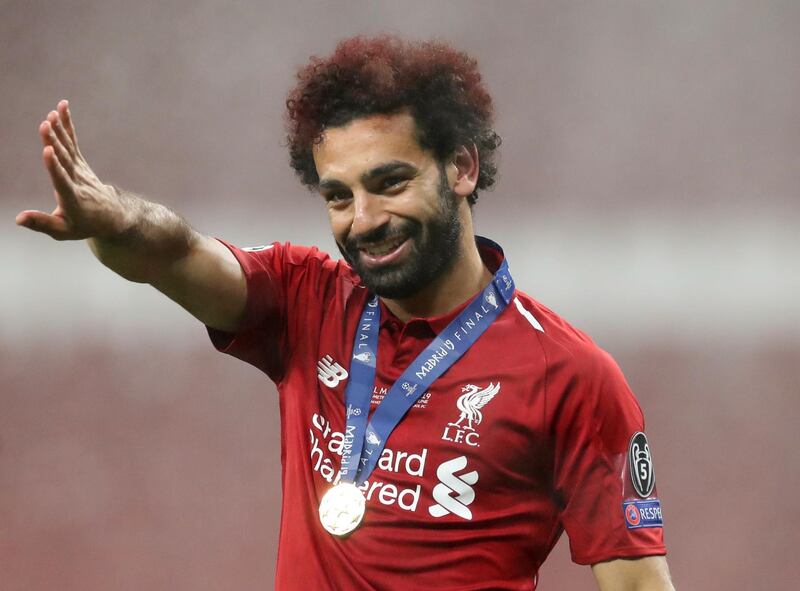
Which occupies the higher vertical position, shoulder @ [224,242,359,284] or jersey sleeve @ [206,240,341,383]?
shoulder @ [224,242,359,284]

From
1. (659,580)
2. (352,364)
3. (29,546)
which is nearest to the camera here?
(659,580)

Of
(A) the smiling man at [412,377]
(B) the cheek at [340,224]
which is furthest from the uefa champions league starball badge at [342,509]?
(B) the cheek at [340,224]

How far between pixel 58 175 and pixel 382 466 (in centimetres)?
67

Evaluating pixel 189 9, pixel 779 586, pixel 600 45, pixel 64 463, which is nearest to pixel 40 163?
pixel 189 9

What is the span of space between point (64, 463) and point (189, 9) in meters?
1.51

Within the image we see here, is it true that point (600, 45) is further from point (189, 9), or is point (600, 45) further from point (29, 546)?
point (29, 546)

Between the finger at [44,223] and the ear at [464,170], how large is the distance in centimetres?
68

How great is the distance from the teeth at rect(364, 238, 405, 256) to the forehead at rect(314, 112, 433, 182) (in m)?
0.12

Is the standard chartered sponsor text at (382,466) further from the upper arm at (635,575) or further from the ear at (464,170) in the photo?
the ear at (464,170)

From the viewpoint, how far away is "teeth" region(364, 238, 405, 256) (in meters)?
1.70

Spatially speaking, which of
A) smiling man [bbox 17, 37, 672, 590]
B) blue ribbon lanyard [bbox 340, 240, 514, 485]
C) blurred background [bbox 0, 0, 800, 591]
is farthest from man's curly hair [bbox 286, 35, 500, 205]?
blurred background [bbox 0, 0, 800, 591]

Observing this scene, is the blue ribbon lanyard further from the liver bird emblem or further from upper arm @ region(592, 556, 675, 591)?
upper arm @ region(592, 556, 675, 591)

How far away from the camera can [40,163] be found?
3395 millimetres

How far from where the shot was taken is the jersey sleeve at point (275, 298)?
1777 millimetres
